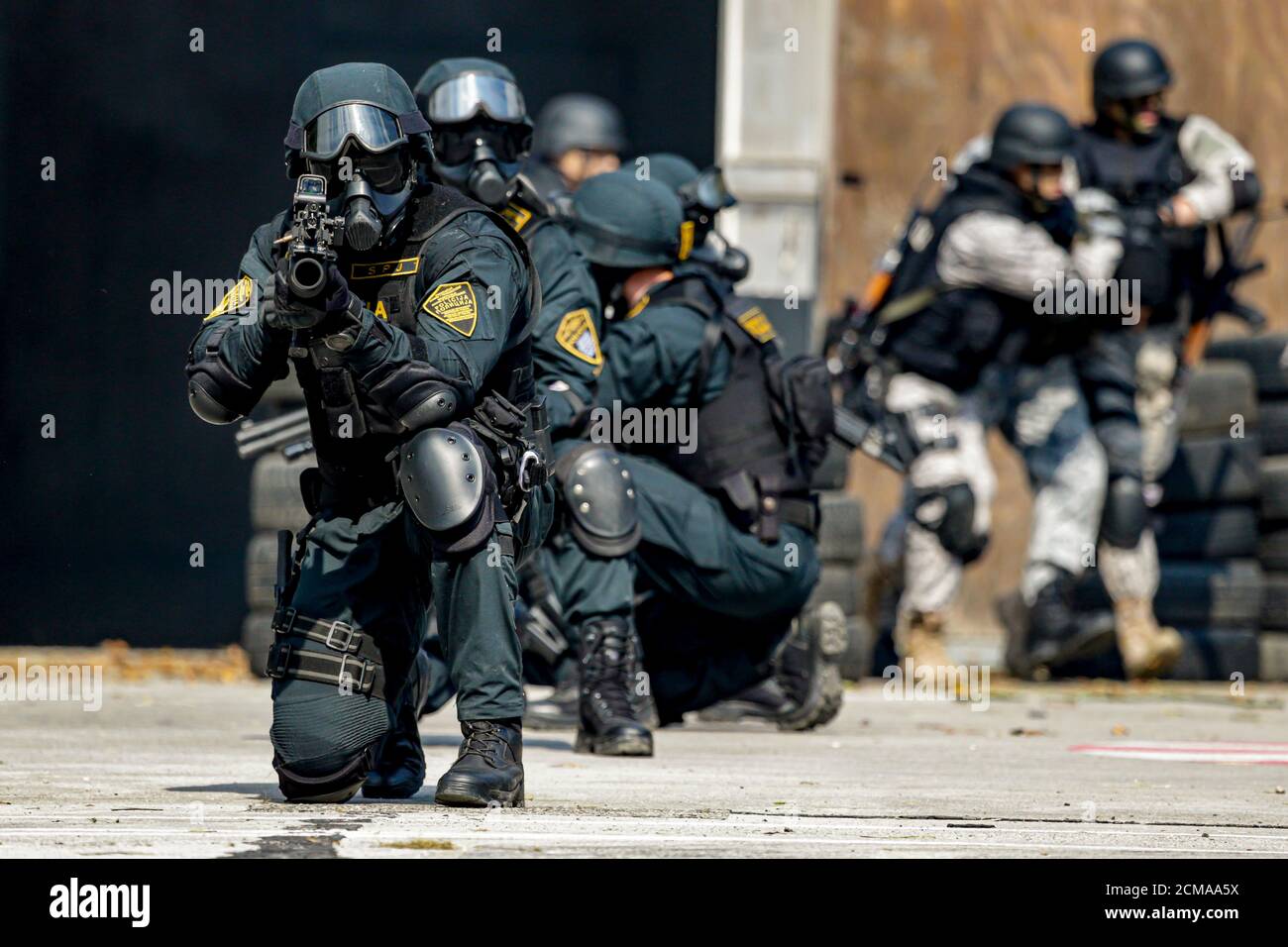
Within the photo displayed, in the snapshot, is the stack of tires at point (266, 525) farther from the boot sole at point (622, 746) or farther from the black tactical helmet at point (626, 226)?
the boot sole at point (622, 746)

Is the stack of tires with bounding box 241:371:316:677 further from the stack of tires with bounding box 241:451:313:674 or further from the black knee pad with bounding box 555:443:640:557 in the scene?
the black knee pad with bounding box 555:443:640:557

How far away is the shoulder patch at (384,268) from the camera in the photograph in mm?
4246

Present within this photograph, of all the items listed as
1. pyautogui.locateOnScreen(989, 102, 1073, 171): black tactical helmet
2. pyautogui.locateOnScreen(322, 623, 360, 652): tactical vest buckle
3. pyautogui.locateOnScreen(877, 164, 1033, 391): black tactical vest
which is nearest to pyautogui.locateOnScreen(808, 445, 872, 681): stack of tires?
pyautogui.locateOnScreen(877, 164, 1033, 391): black tactical vest

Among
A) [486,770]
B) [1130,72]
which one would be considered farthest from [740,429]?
[1130,72]

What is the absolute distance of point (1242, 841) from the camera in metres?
3.78

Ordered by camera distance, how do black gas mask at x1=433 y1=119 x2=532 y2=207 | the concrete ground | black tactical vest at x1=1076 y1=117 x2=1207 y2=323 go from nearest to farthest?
the concrete ground < black gas mask at x1=433 y1=119 x2=532 y2=207 < black tactical vest at x1=1076 y1=117 x2=1207 y2=323

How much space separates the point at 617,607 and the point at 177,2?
5.89 metres

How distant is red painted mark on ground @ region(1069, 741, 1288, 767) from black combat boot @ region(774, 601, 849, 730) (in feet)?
2.35

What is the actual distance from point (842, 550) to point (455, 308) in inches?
181

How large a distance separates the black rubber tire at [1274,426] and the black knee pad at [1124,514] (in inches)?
37.0

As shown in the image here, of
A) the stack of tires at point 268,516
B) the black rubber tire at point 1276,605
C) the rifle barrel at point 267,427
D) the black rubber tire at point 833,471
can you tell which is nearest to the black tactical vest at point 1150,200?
the black rubber tire at point 1276,605

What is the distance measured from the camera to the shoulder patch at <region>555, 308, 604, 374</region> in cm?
553
